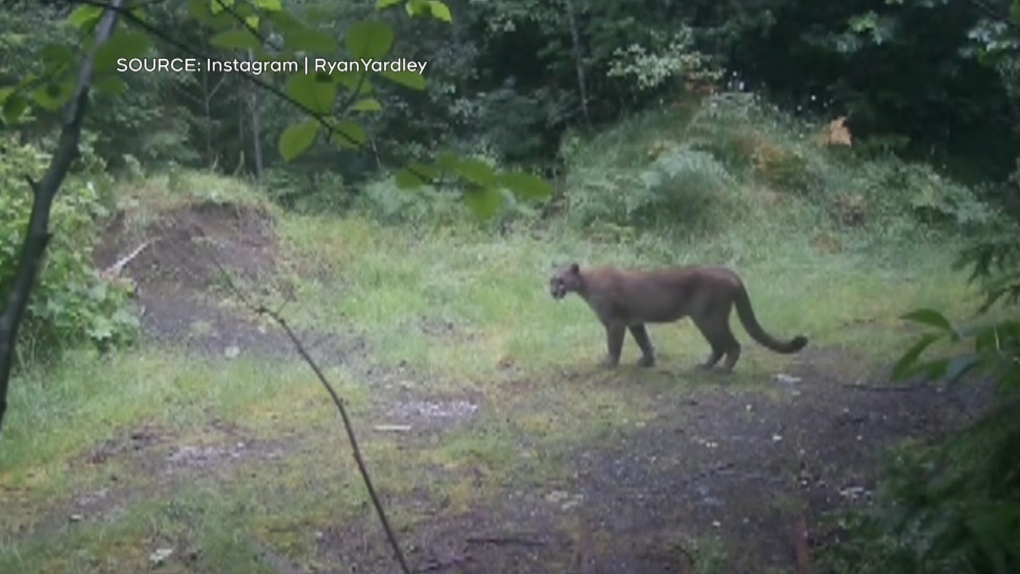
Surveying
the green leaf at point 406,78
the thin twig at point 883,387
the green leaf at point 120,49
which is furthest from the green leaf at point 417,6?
the thin twig at point 883,387

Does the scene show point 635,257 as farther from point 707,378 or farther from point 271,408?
point 271,408

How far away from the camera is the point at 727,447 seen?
6480 mm

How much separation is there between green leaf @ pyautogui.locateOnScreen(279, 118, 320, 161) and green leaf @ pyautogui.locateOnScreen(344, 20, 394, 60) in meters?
0.11

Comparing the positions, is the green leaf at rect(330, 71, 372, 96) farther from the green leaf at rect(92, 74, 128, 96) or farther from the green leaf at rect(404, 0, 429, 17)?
the green leaf at rect(404, 0, 429, 17)

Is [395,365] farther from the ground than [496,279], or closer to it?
closer to it

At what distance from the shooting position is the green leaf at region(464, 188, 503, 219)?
1.41 meters

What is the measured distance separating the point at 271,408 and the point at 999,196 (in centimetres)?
911

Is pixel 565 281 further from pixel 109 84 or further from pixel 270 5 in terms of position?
pixel 109 84

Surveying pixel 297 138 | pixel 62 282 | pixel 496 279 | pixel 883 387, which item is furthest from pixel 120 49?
pixel 496 279

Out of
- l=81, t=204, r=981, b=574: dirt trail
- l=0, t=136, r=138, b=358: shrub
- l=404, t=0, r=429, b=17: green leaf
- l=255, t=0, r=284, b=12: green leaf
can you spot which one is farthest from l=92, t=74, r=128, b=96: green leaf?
l=0, t=136, r=138, b=358: shrub

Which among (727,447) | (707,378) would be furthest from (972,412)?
(707,378)

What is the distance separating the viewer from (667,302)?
8227mm

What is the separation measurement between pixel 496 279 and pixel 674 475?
4763 mm

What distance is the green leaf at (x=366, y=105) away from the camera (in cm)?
146
